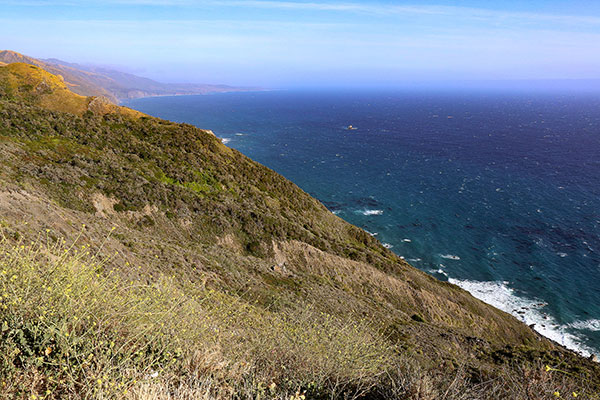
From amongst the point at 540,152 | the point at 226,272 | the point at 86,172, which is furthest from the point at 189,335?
the point at 540,152

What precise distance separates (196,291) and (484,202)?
3065 inches

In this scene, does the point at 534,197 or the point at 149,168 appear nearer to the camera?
the point at 149,168

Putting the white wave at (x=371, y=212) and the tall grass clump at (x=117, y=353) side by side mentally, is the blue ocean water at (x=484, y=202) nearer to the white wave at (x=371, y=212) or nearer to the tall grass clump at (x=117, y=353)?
the white wave at (x=371, y=212)

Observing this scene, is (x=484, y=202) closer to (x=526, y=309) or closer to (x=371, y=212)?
(x=371, y=212)

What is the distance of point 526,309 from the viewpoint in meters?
44.0

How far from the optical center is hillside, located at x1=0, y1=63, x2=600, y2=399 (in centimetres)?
738

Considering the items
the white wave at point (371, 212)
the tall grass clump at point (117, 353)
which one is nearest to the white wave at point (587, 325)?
the white wave at point (371, 212)

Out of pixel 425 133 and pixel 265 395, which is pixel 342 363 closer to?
pixel 265 395

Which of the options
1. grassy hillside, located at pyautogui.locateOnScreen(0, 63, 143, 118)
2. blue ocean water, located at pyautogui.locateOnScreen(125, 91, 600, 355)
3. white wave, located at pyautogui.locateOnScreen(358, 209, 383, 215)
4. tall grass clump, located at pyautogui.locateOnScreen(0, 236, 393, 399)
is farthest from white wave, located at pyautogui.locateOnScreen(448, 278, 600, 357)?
grassy hillside, located at pyautogui.locateOnScreen(0, 63, 143, 118)

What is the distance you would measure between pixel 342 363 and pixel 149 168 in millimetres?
38513

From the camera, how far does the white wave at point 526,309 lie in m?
38.7

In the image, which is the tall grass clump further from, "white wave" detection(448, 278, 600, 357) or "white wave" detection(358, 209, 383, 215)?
"white wave" detection(358, 209, 383, 215)

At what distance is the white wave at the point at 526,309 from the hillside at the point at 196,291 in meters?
3.69

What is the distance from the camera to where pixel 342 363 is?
A: 10.3 m
